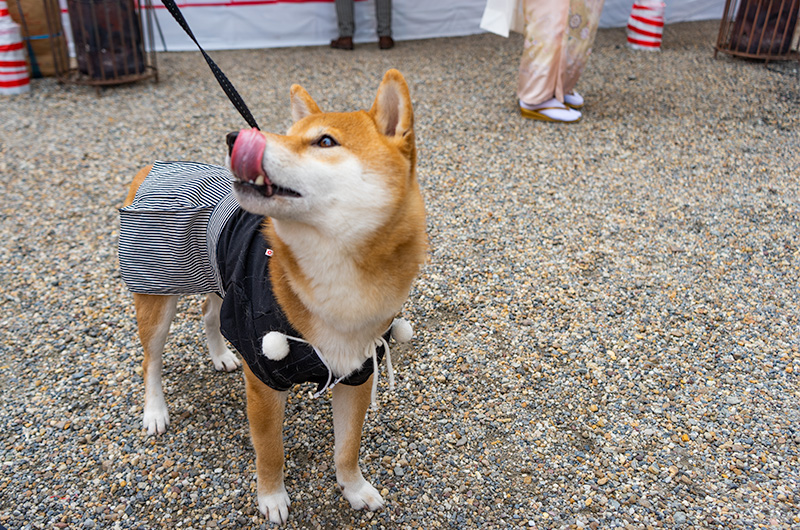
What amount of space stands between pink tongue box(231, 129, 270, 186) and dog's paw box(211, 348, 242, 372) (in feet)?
5.09

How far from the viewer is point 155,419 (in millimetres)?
2486

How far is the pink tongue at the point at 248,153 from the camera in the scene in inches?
55.7

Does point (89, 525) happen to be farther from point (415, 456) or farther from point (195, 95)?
point (195, 95)

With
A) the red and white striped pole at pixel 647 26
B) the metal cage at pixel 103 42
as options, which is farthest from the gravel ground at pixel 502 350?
the red and white striped pole at pixel 647 26

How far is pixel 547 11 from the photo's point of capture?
5168 mm

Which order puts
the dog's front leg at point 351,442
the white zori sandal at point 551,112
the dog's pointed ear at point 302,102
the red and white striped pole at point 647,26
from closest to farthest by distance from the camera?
the dog's pointed ear at point 302,102 → the dog's front leg at point 351,442 → the white zori sandal at point 551,112 → the red and white striped pole at point 647,26

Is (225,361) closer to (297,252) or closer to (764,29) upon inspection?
(297,252)

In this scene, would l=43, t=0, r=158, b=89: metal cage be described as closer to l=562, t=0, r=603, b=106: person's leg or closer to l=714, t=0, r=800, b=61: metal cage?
l=562, t=0, r=603, b=106: person's leg

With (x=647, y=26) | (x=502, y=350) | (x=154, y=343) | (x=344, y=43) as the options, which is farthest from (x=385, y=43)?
(x=154, y=343)

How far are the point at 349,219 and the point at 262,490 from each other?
1.11 meters

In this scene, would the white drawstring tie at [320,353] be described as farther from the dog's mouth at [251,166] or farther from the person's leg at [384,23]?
the person's leg at [384,23]

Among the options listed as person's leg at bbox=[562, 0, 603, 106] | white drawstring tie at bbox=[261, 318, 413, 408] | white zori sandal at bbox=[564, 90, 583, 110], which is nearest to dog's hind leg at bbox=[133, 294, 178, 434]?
white drawstring tie at bbox=[261, 318, 413, 408]

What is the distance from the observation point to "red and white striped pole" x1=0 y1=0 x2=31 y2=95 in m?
6.14

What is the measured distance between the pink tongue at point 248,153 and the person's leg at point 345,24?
701 centimetres
